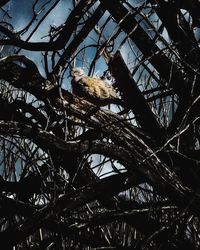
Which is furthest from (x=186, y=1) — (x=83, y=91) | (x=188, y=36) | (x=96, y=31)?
(x=83, y=91)

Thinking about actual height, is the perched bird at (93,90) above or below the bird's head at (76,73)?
below

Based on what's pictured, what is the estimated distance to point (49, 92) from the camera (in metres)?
2.32

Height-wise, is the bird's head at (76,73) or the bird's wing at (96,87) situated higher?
the bird's head at (76,73)

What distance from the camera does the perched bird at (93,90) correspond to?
250 cm

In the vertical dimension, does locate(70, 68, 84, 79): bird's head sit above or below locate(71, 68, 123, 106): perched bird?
above

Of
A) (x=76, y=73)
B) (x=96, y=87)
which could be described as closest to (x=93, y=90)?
(x=96, y=87)

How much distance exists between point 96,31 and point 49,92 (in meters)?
1.16

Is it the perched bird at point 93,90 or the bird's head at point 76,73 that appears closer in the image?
the perched bird at point 93,90

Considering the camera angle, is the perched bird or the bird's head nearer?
the perched bird

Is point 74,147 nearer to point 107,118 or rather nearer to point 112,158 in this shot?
point 112,158

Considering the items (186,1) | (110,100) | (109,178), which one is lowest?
(109,178)

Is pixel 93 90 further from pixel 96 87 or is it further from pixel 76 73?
pixel 76 73

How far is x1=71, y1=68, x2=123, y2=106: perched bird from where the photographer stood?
2.50 meters

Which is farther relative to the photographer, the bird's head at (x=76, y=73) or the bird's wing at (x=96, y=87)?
the bird's head at (x=76, y=73)
